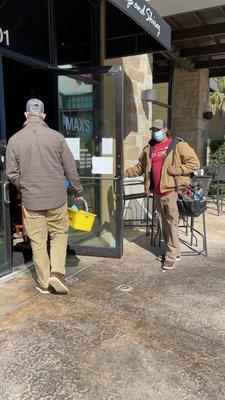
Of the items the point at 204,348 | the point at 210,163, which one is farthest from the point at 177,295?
the point at 210,163

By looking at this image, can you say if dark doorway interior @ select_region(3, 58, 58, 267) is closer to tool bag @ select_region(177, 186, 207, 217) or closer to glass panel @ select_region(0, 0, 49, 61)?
glass panel @ select_region(0, 0, 49, 61)

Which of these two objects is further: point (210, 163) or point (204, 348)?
point (210, 163)

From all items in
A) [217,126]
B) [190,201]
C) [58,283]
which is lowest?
[58,283]

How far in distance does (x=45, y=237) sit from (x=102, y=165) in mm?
1456

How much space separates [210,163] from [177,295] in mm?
8355

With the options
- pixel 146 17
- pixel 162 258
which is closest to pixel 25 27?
pixel 146 17

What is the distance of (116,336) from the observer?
2998mm

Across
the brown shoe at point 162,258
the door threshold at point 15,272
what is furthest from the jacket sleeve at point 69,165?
the brown shoe at point 162,258

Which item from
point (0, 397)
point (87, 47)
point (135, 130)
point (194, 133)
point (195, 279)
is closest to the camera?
point (0, 397)

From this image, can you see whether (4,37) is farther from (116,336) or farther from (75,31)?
(116,336)

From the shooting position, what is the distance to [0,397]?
230 cm

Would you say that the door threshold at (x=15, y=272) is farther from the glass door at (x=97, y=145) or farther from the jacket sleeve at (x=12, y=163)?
the jacket sleeve at (x=12, y=163)

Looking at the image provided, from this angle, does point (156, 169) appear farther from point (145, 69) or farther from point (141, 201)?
point (145, 69)

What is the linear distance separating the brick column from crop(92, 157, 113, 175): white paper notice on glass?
5.96m
